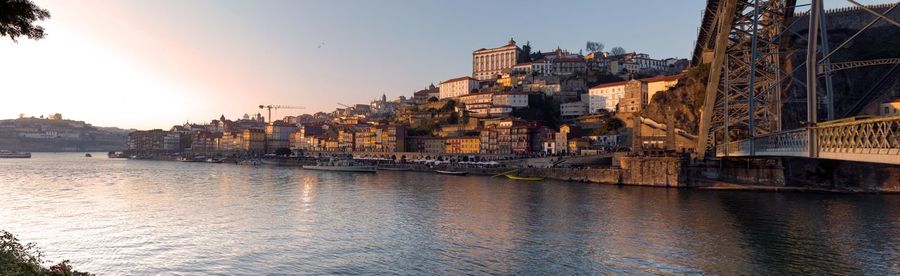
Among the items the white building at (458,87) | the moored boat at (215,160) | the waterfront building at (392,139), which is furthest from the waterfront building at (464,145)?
the moored boat at (215,160)

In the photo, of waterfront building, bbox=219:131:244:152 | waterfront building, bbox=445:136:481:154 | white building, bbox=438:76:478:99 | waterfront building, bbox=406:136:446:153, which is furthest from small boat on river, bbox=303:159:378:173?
waterfront building, bbox=219:131:244:152

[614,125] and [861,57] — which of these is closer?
[861,57]

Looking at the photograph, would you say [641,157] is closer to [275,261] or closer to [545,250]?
[545,250]

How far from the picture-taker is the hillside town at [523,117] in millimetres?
67938

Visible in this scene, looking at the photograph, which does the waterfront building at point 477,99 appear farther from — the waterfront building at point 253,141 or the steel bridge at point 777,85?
the waterfront building at point 253,141

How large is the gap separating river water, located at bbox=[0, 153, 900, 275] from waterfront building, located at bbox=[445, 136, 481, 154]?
39.1 m

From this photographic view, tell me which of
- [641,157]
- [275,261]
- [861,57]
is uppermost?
[861,57]

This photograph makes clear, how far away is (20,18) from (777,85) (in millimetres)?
Result: 25411

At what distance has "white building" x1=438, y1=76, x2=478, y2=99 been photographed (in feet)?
344

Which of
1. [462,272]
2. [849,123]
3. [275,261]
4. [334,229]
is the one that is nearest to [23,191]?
[334,229]

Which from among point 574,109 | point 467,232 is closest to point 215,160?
point 574,109

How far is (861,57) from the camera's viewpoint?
4650 cm

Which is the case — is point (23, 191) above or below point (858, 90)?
below

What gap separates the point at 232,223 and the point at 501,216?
12243 millimetres
